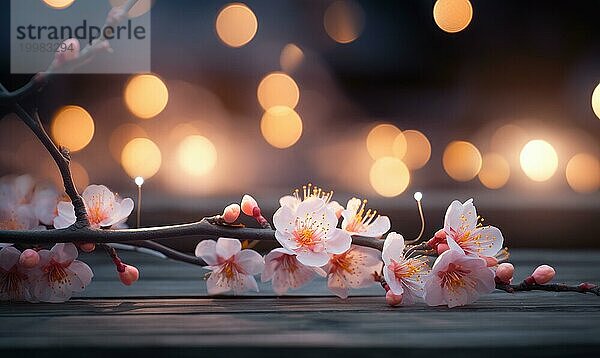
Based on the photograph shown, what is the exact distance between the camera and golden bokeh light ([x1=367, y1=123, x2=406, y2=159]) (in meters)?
3.80

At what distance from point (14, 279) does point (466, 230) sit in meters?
0.47

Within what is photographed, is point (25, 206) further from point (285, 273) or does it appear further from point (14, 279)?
point (285, 273)

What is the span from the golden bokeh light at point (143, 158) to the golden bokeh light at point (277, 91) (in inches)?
23.3

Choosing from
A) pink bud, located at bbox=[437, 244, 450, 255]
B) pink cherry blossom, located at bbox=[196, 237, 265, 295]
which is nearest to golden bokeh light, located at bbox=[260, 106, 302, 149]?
pink cherry blossom, located at bbox=[196, 237, 265, 295]

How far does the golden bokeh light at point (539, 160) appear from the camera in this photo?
138 inches

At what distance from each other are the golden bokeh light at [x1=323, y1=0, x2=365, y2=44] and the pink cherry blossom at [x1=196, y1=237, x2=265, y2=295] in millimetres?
2647

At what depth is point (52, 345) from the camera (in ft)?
1.83

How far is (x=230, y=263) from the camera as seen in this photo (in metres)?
0.87

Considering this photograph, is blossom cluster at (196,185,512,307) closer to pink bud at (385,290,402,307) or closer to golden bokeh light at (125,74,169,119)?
pink bud at (385,290,402,307)

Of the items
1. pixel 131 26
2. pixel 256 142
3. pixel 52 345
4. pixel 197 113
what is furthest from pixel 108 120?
pixel 52 345

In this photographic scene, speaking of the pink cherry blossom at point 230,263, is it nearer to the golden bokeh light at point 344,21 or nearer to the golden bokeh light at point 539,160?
the golden bokeh light at point 344,21

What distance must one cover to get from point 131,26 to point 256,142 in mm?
2495

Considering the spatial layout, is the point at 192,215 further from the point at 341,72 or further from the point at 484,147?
the point at 484,147

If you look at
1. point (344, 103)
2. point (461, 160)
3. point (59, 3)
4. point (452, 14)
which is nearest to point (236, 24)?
point (344, 103)
